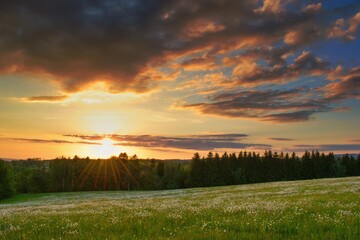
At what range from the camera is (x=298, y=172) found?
464 ft

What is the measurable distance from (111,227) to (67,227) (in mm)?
1972

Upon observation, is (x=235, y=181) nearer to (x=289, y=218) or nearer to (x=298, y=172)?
(x=298, y=172)

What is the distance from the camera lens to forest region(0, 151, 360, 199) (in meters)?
137

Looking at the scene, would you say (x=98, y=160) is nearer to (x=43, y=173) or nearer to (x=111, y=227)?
(x=43, y=173)

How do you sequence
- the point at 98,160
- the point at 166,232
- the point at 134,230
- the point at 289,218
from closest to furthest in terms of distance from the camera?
the point at 166,232 < the point at 134,230 < the point at 289,218 < the point at 98,160

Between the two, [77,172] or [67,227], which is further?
[77,172]

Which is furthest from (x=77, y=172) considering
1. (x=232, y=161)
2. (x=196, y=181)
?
(x=232, y=161)

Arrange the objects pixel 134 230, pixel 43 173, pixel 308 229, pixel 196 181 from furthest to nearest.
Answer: pixel 43 173 < pixel 196 181 < pixel 134 230 < pixel 308 229

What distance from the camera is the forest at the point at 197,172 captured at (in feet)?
450

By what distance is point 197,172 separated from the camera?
446 ft

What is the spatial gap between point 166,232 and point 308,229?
435 cm

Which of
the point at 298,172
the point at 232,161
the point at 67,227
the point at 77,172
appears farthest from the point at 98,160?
the point at 67,227

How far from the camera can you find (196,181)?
13562cm

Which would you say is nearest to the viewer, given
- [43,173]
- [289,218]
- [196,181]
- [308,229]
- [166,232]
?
[308,229]
